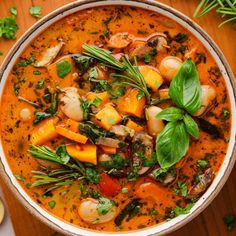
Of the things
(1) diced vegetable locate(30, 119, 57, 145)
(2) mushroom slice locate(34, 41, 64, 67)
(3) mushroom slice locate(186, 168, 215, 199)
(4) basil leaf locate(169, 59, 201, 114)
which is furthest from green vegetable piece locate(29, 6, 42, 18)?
(3) mushroom slice locate(186, 168, 215, 199)

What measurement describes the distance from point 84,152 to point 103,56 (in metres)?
0.42

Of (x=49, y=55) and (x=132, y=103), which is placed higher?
(x=49, y=55)

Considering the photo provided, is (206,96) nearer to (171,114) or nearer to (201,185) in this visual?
(171,114)

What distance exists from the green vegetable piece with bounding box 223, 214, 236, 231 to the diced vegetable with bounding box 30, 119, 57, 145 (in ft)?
3.30

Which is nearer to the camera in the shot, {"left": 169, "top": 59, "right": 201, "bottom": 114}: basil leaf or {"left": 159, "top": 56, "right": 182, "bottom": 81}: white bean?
{"left": 169, "top": 59, "right": 201, "bottom": 114}: basil leaf

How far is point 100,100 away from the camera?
2.62m

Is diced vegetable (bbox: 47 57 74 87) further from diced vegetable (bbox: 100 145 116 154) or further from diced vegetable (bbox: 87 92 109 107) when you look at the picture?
diced vegetable (bbox: 100 145 116 154)

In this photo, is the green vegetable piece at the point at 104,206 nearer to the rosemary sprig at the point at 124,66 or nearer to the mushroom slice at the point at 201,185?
the mushroom slice at the point at 201,185

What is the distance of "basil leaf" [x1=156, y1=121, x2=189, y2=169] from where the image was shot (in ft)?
8.09

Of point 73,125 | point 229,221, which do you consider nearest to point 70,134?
point 73,125

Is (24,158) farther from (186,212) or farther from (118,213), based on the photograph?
(186,212)

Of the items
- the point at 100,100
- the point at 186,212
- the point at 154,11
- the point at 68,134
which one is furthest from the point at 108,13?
the point at 186,212

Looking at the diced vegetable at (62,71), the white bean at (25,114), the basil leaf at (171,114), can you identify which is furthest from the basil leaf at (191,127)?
the white bean at (25,114)

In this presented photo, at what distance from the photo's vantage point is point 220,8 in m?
2.81
